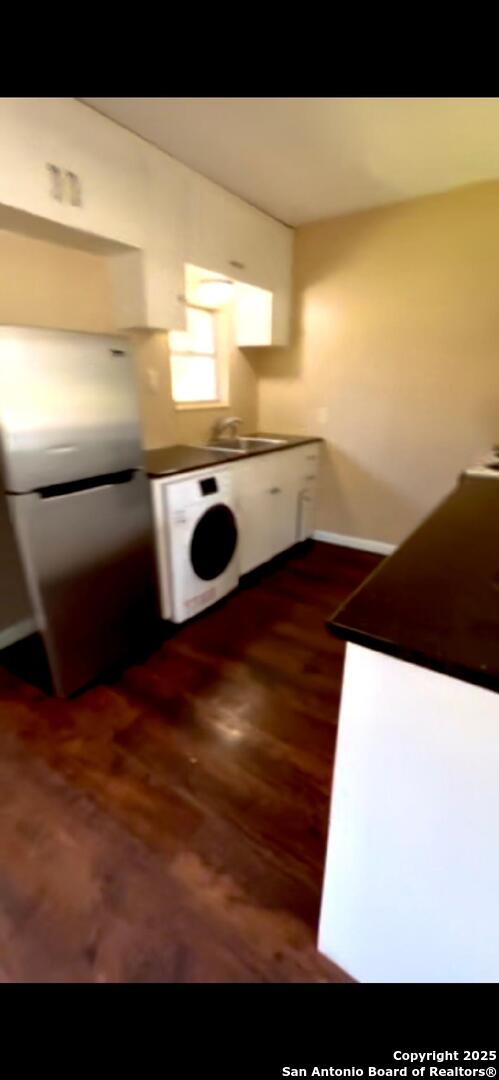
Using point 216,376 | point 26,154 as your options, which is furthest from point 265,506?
point 26,154

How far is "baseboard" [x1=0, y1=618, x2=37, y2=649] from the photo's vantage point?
2168mm

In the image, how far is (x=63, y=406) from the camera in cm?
156

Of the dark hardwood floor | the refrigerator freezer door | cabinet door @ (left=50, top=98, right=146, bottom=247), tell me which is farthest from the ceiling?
the dark hardwood floor

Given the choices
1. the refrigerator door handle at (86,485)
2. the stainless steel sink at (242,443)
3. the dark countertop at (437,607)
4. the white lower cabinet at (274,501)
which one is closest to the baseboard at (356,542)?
the white lower cabinet at (274,501)

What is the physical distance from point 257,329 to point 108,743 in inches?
111

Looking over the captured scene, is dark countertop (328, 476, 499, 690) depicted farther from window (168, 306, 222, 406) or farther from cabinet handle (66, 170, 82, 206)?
window (168, 306, 222, 406)

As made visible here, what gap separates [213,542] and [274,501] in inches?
27.0

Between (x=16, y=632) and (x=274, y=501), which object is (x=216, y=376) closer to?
(x=274, y=501)

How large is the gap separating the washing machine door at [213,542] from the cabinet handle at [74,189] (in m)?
1.43

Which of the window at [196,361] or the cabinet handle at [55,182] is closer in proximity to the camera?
the cabinet handle at [55,182]

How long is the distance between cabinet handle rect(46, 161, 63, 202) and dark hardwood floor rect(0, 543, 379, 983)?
1995mm

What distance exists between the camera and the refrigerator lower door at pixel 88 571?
1606mm

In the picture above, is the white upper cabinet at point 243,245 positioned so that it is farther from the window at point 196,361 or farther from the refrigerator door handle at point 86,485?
the refrigerator door handle at point 86,485
